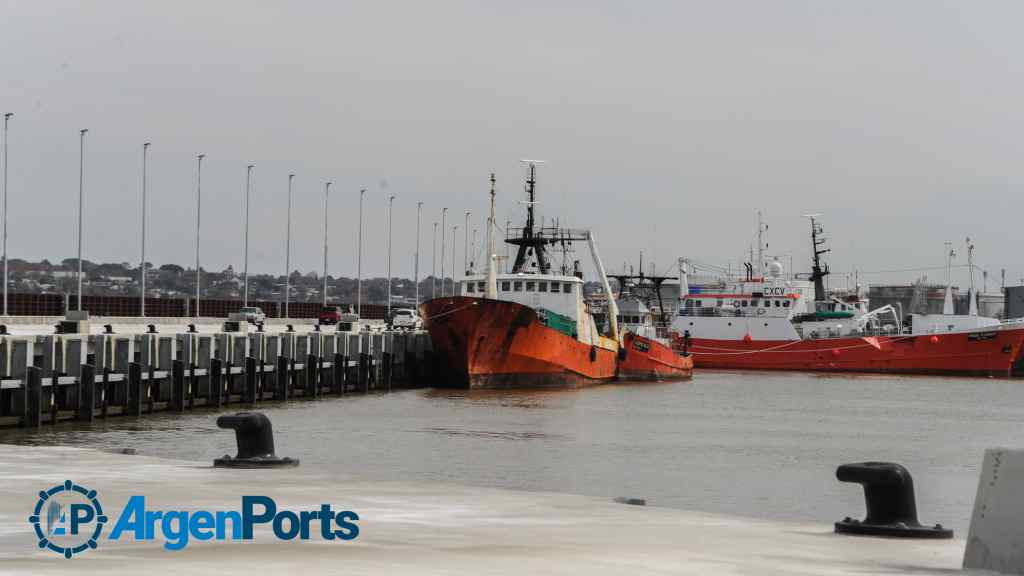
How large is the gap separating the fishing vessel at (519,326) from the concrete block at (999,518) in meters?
42.4

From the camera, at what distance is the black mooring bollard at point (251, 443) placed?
1409 cm

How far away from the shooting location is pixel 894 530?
11164 millimetres

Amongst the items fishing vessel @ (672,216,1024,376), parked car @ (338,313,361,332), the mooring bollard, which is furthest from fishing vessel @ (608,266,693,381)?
the mooring bollard

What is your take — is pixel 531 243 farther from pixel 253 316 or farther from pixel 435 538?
pixel 435 538

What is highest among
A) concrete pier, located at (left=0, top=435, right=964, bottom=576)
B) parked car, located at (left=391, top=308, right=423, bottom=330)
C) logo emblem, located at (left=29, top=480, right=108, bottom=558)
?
parked car, located at (left=391, top=308, right=423, bottom=330)

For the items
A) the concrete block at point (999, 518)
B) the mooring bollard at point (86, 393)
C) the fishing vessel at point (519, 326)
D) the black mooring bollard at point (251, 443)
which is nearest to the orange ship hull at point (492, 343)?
the fishing vessel at point (519, 326)

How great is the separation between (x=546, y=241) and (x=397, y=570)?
52.3 meters

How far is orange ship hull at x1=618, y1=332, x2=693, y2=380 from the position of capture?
6644 centimetres

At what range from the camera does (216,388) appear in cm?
3778

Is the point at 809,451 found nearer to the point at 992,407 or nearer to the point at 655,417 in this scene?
the point at 655,417

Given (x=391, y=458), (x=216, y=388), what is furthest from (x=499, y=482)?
(x=216, y=388)

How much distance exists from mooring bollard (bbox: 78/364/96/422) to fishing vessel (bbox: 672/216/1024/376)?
5420 centimetres

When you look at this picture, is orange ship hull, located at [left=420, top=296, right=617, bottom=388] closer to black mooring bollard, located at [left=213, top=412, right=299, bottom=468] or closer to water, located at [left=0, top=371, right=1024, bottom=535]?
water, located at [left=0, top=371, right=1024, bottom=535]

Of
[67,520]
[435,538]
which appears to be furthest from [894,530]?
[67,520]
